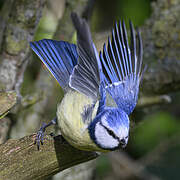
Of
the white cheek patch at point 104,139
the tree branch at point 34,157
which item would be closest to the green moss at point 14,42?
the tree branch at point 34,157

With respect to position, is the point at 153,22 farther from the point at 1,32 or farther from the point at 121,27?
the point at 1,32

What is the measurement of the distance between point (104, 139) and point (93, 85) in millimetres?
234

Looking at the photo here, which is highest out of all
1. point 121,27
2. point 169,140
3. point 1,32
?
point 1,32

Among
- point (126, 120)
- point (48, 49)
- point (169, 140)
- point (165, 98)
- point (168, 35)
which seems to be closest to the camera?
point (126, 120)

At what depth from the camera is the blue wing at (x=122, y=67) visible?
1521 mm

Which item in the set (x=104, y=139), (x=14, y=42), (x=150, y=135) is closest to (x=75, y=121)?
(x=104, y=139)

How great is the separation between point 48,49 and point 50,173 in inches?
24.6

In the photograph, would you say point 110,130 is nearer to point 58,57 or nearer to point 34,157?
point 34,157

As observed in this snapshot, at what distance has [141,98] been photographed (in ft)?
7.25

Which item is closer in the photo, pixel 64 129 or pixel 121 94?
pixel 64 129

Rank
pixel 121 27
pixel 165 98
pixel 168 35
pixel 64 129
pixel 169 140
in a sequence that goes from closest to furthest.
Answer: pixel 64 129 → pixel 121 27 → pixel 168 35 → pixel 165 98 → pixel 169 140

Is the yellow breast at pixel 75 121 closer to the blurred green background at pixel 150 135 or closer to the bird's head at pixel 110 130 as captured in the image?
the bird's head at pixel 110 130

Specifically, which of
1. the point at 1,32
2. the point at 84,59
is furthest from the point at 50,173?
the point at 1,32

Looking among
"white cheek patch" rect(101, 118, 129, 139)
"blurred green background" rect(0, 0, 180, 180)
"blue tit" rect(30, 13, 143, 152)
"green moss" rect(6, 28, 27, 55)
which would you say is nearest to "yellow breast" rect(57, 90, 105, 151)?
"blue tit" rect(30, 13, 143, 152)
